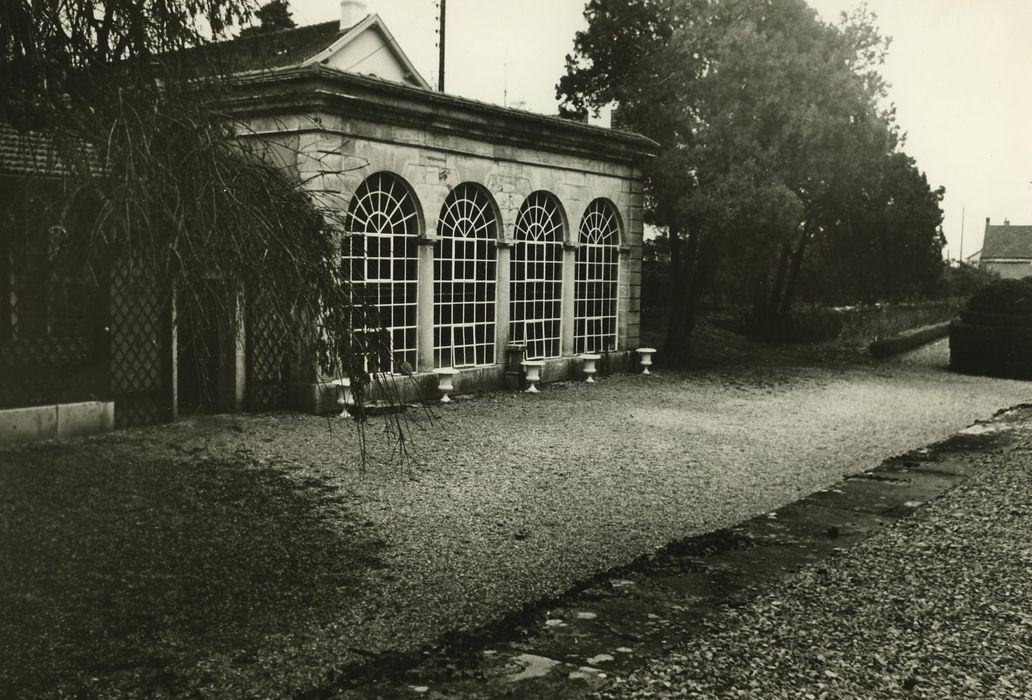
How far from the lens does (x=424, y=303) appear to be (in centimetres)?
1431

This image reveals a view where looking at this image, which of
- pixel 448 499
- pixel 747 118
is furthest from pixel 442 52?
pixel 448 499

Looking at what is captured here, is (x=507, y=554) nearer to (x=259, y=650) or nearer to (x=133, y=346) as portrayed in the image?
(x=259, y=650)

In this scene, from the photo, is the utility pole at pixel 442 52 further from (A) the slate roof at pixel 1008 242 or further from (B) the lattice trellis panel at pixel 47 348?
(A) the slate roof at pixel 1008 242

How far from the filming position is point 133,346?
11648mm

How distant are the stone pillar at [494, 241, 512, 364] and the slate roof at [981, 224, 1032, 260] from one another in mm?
62115

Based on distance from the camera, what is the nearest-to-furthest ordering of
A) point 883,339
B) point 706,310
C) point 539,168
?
point 539,168 < point 883,339 < point 706,310

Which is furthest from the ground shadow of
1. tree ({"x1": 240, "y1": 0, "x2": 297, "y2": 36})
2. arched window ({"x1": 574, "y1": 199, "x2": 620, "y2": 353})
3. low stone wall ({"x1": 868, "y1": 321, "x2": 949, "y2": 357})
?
low stone wall ({"x1": 868, "y1": 321, "x2": 949, "y2": 357})

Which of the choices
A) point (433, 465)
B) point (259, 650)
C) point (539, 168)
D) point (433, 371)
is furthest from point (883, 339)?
point (259, 650)

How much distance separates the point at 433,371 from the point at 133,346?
14.6 feet

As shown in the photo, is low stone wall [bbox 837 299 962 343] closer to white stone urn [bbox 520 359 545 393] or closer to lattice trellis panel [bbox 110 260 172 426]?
white stone urn [bbox 520 359 545 393]

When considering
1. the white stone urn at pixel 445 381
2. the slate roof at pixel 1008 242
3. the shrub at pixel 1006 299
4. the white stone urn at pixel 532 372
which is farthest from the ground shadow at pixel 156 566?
the slate roof at pixel 1008 242

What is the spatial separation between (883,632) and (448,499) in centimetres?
417

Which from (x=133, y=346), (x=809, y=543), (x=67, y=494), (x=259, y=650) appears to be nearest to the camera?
(x=259, y=650)

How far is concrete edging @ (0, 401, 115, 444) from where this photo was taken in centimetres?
1005
